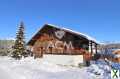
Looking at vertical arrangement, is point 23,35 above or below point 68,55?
above

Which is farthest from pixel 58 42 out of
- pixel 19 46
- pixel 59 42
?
pixel 19 46

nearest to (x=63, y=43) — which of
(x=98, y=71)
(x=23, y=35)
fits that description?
(x=23, y=35)

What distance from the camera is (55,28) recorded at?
4309 centimetres

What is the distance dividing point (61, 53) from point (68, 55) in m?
1.88

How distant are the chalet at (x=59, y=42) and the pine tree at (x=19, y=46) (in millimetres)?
2749

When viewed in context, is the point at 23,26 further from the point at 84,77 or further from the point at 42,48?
the point at 84,77

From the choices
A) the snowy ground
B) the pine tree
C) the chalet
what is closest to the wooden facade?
the chalet

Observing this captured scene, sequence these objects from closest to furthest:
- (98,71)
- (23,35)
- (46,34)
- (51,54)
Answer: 1. (98,71)
2. (51,54)
3. (46,34)
4. (23,35)

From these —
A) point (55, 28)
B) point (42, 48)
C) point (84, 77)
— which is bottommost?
point (84, 77)

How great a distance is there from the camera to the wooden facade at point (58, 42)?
39844 mm

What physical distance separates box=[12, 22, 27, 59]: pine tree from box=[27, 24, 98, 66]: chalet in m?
2.75

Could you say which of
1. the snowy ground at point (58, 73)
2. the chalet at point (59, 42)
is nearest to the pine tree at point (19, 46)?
the chalet at point (59, 42)

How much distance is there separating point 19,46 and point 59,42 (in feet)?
36.5

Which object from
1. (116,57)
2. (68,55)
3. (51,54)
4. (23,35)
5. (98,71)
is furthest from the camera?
(23,35)
